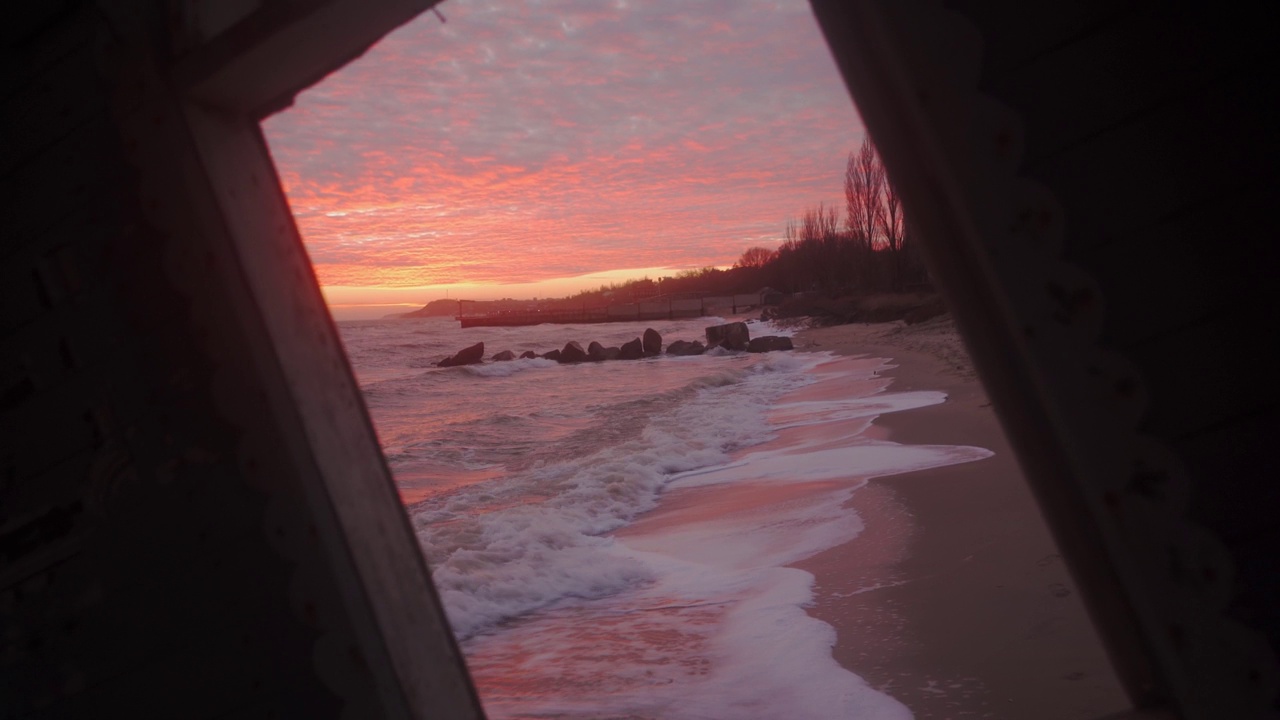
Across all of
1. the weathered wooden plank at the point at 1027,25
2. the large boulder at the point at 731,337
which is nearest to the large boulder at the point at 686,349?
the large boulder at the point at 731,337

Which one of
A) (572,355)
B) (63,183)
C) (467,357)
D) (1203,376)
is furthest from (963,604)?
(572,355)

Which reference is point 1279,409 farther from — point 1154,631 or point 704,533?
point 704,533

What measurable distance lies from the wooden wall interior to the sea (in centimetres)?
191

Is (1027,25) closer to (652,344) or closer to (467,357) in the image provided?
(467,357)

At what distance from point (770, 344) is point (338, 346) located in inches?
947

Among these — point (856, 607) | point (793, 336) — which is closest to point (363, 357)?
point (793, 336)

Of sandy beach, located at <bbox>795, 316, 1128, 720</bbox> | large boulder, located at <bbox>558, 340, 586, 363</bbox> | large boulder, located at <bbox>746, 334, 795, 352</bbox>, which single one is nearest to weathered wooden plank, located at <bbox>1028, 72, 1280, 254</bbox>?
sandy beach, located at <bbox>795, 316, 1128, 720</bbox>

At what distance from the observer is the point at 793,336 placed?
30.9 m

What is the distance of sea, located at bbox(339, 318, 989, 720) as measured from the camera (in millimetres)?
3625

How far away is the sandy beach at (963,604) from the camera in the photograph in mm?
3035

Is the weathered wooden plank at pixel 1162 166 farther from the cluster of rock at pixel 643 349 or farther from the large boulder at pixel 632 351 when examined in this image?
the large boulder at pixel 632 351

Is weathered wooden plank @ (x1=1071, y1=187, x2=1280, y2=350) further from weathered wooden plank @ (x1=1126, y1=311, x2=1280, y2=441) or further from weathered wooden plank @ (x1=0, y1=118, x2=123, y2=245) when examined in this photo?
weathered wooden plank @ (x1=0, y1=118, x2=123, y2=245)

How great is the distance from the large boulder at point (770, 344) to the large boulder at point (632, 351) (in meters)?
4.31

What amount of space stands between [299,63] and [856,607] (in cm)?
342
